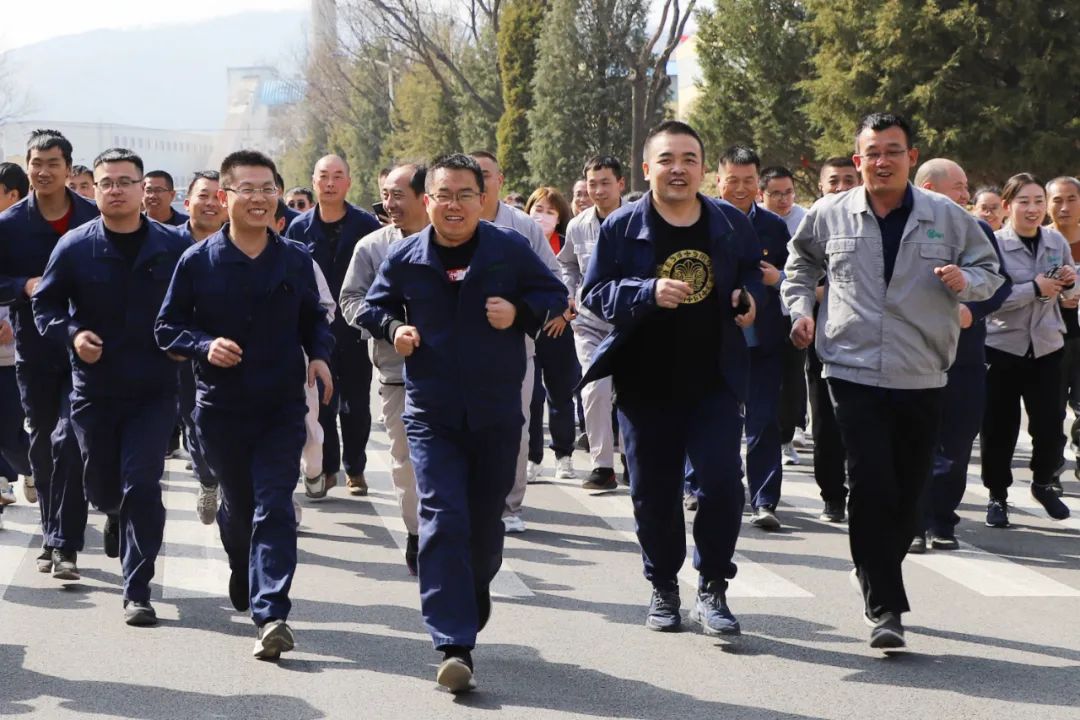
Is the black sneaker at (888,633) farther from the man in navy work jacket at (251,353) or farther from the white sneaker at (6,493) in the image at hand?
the white sneaker at (6,493)

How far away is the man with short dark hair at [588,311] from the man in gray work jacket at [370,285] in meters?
2.48

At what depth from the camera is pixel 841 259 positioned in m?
6.61

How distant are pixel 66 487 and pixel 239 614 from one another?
130 centimetres

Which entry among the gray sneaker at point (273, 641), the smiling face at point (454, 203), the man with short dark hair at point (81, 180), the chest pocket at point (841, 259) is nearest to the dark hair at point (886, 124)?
the chest pocket at point (841, 259)

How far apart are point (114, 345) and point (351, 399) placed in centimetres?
387

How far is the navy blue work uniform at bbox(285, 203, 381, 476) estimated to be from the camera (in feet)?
35.4

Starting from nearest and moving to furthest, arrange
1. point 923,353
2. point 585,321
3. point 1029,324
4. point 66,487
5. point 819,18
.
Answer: point 923,353
point 66,487
point 1029,324
point 585,321
point 819,18

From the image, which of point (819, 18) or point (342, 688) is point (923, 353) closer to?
point (342, 688)

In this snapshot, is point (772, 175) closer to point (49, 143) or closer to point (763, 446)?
point (763, 446)

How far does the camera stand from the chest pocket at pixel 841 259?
657 cm

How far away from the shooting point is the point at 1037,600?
7.43 meters

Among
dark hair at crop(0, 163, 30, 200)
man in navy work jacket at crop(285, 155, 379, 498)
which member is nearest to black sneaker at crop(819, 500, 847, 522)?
man in navy work jacket at crop(285, 155, 379, 498)

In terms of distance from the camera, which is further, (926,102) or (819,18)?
(819,18)

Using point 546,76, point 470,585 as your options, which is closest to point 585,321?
point 470,585
